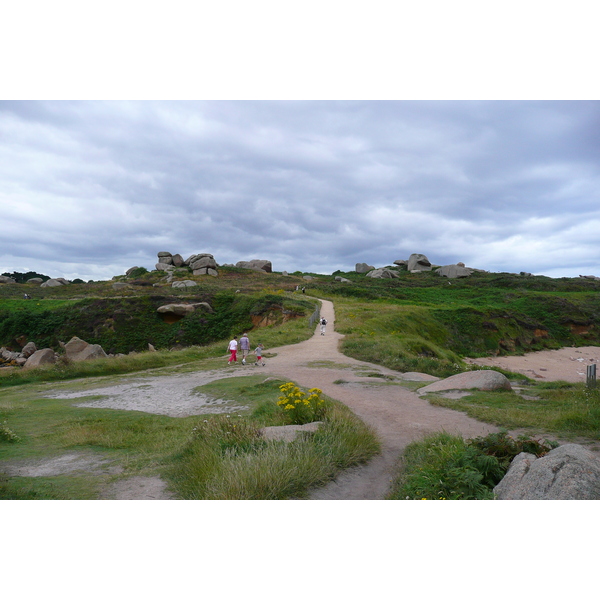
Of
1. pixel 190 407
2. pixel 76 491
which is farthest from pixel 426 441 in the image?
pixel 190 407

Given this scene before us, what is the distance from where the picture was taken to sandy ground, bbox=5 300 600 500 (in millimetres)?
5871

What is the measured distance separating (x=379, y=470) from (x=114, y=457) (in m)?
4.70

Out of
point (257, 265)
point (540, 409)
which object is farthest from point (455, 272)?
point (540, 409)

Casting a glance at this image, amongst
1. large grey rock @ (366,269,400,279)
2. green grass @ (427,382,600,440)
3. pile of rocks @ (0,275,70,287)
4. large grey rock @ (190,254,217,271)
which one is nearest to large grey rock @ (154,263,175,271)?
large grey rock @ (190,254,217,271)

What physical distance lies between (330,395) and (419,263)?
302 feet

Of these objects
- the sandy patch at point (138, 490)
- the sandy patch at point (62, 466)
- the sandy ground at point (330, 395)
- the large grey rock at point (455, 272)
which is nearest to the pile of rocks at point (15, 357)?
the sandy ground at point (330, 395)

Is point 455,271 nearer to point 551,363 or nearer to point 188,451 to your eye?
point 551,363

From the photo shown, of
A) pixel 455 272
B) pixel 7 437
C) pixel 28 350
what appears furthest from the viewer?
pixel 455 272

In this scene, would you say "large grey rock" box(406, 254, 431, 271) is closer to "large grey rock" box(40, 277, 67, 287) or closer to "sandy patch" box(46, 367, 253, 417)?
"large grey rock" box(40, 277, 67, 287)

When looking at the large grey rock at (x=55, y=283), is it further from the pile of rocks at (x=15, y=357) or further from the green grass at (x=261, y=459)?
the green grass at (x=261, y=459)

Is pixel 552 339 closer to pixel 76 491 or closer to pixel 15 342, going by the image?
pixel 76 491

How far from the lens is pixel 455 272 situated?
8681 cm

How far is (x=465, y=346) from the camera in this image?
119 feet

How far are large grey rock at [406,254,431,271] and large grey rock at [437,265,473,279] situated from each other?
26.7ft
